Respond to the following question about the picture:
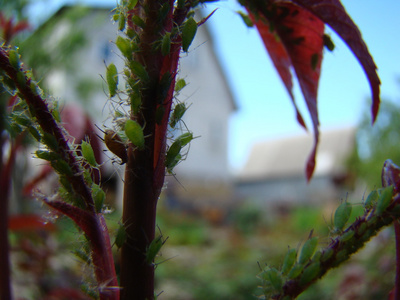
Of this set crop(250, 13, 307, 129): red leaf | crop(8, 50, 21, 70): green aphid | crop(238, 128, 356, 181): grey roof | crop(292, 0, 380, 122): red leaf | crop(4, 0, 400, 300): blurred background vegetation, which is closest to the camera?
crop(8, 50, 21, 70): green aphid

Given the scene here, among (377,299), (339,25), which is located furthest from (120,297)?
(377,299)

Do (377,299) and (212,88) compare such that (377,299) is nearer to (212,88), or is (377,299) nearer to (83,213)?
(83,213)

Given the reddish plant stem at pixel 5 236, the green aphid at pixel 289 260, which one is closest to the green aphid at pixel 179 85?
the green aphid at pixel 289 260

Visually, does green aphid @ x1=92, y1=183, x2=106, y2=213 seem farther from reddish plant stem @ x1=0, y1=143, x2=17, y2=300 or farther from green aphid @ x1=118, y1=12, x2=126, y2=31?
reddish plant stem @ x1=0, y1=143, x2=17, y2=300

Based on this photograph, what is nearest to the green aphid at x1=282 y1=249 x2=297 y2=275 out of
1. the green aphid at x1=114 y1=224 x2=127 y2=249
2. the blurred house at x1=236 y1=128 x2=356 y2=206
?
the green aphid at x1=114 y1=224 x2=127 y2=249

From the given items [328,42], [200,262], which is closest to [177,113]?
[328,42]

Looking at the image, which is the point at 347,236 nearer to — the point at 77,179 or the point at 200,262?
the point at 77,179
